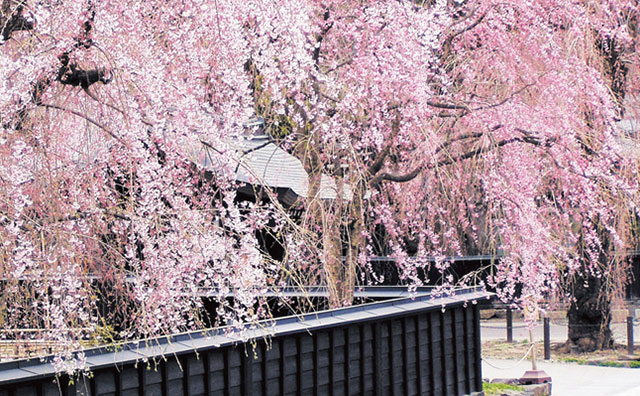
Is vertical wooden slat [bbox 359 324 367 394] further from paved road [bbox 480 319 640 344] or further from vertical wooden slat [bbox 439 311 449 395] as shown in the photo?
paved road [bbox 480 319 640 344]

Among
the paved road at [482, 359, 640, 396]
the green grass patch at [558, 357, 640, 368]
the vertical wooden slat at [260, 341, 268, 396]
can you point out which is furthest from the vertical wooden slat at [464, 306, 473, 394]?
the green grass patch at [558, 357, 640, 368]

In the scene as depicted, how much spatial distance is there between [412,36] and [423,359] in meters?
2.97

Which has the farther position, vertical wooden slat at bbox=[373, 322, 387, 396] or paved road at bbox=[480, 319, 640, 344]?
paved road at bbox=[480, 319, 640, 344]

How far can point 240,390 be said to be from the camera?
6.37m

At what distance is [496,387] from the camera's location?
435 inches

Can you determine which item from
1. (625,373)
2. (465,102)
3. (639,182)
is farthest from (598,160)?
(625,373)

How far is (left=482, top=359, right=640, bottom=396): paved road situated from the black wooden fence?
75.4 inches

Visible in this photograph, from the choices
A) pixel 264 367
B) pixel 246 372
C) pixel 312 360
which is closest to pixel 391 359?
pixel 312 360

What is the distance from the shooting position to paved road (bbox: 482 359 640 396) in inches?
456

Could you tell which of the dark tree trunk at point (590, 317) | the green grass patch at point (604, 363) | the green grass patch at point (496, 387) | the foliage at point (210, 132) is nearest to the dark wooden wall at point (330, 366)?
the foliage at point (210, 132)

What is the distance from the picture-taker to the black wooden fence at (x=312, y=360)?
17.6 ft

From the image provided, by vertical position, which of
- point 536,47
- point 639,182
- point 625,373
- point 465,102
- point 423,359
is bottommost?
point 625,373

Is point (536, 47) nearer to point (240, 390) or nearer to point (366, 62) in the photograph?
point (366, 62)

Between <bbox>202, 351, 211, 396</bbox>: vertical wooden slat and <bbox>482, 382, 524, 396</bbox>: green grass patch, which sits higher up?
<bbox>202, 351, 211, 396</bbox>: vertical wooden slat
